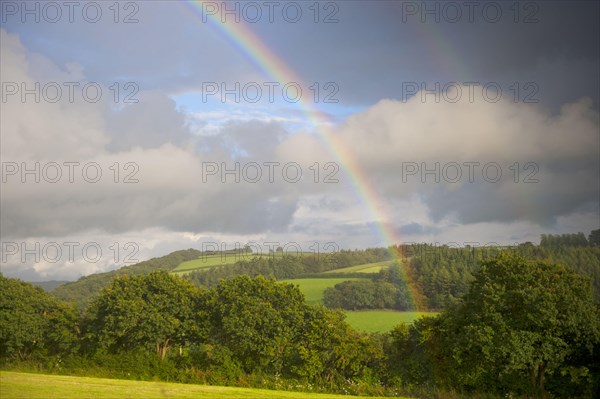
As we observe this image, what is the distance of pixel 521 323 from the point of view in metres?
43.9

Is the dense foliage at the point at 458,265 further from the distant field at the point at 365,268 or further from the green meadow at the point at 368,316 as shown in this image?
the distant field at the point at 365,268

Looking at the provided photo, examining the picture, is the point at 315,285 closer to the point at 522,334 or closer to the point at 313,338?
the point at 313,338

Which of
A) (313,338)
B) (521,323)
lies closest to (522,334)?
(521,323)

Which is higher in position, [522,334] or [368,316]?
[522,334]

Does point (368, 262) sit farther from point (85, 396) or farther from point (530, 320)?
point (85, 396)

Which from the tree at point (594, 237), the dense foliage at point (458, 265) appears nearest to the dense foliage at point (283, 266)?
the dense foliage at point (458, 265)

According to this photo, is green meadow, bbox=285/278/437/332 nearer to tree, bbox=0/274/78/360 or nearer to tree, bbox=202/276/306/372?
tree, bbox=202/276/306/372

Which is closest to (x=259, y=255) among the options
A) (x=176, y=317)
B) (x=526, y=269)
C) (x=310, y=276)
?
(x=310, y=276)

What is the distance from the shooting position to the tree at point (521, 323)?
140 feet

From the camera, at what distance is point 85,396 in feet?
96.6

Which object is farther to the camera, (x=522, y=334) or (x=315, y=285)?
(x=315, y=285)

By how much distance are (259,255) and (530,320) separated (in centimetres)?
15831

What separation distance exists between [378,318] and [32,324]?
77.7 meters

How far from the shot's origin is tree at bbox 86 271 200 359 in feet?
188
